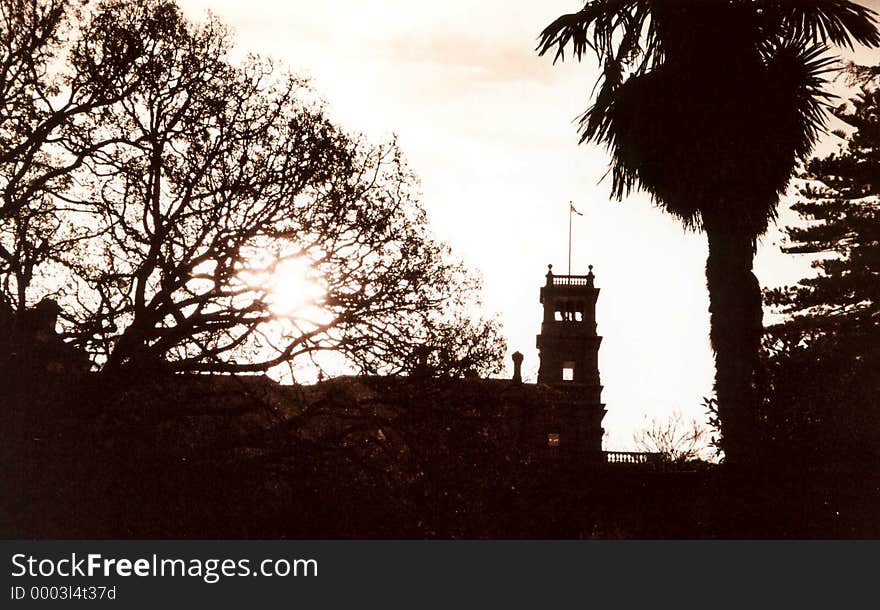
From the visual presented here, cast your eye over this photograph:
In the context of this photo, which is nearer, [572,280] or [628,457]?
[628,457]

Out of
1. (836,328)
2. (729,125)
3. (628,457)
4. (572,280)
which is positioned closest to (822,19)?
(729,125)

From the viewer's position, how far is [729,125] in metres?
17.9

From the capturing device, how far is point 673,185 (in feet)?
61.3

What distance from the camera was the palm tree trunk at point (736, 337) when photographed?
17719 mm

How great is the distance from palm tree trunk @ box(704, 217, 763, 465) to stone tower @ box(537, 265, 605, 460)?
48.5 m

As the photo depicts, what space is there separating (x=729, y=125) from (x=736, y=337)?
3.95 meters

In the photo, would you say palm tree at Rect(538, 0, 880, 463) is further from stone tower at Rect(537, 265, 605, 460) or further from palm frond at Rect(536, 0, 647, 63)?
stone tower at Rect(537, 265, 605, 460)

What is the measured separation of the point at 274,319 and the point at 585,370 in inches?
2064

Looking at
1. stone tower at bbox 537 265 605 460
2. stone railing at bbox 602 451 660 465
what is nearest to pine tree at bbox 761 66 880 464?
stone railing at bbox 602 451 660 465

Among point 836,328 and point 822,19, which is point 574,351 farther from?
point 822,19

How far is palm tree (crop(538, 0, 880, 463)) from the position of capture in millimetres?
17844

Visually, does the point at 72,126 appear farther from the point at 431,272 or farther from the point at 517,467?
the point at 517,467

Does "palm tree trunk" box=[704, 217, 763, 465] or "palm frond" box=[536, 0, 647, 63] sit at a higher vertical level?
"palm frond" box=[536, 0, 647, 63]
